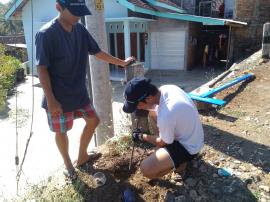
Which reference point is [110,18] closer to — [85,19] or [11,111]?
[11,111]

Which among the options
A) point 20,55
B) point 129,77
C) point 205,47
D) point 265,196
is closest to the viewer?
point 265,196

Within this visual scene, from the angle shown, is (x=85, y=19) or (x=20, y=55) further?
(x=20, y=55)

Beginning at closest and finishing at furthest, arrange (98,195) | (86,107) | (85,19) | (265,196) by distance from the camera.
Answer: (265,196) < (98,195) < (86,107) < (85,19)

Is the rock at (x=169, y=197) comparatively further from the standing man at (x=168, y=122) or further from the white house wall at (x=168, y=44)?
the white house wall at (x=168, y=44)

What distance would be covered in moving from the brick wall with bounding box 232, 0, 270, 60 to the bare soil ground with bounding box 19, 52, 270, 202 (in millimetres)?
10676

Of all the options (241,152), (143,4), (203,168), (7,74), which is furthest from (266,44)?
(7,74)

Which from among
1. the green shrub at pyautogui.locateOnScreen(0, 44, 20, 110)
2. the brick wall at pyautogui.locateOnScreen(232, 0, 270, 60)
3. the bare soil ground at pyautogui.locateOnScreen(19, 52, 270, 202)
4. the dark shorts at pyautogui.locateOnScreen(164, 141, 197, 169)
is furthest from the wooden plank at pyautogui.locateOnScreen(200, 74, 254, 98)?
the brick wall at pyautogui.locateOnScreen(232, 0, 270, 60)

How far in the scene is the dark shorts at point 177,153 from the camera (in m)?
2.57

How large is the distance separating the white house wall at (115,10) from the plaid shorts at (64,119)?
34.1 ft

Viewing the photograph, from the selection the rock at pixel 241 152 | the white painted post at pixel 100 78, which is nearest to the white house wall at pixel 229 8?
the white painted post at pixel 100 78

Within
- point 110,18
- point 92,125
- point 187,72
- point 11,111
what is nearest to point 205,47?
point 187,72

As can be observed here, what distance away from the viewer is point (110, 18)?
40.0ft

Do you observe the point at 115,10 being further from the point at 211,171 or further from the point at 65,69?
the point at 211,171

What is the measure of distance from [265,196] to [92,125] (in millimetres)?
Answer: 1813
